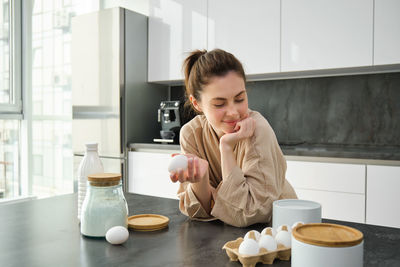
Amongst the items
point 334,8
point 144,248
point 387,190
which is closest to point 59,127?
point 334,8

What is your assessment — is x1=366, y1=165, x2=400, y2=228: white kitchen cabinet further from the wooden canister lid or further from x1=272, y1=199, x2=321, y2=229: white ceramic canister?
the wooden canister lid

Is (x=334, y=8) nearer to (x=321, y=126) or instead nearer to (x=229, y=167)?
(x=321, y=126)

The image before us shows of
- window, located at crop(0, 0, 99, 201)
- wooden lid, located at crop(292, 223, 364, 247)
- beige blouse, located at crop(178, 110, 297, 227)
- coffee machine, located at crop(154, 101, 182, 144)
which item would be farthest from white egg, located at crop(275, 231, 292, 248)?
window, located at crop(0, 0, 99, 201)

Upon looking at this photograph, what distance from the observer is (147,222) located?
999 mm

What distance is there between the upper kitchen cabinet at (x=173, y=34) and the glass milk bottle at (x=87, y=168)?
2.10 m

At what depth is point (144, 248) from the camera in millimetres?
820

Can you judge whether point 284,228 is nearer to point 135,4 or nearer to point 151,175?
point 151,175

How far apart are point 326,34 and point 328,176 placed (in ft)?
3.17

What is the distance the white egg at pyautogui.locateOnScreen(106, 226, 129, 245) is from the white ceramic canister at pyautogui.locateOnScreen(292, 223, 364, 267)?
387 mm

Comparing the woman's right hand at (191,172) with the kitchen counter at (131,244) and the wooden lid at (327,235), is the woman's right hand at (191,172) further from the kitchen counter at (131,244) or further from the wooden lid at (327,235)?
the wooden lid at (327,235)

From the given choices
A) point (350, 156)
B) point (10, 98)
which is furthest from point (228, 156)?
point (10, 98)

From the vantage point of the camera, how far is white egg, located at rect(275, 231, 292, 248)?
2.47 feet

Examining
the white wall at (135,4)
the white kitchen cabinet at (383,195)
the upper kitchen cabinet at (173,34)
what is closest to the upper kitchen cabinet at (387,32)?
the white kitchen cabinet at (383,195)

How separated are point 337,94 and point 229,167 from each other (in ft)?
6.72
